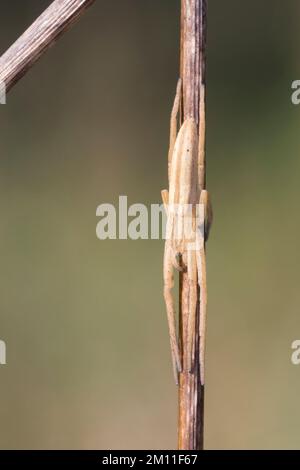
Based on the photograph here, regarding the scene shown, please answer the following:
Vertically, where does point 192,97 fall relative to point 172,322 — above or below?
above

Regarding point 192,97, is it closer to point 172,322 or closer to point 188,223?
point 188,223

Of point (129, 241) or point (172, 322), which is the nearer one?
point (172, 322)

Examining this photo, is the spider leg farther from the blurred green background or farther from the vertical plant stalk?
the blurred green background

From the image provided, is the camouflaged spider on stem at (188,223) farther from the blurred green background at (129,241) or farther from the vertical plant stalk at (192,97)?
the blurred green background at (129,241)

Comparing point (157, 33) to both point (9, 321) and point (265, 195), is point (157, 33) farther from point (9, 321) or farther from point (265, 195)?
point (9, 321)

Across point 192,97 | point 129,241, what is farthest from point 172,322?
point 129,241

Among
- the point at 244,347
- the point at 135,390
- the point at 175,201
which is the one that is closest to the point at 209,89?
the point at 244,347

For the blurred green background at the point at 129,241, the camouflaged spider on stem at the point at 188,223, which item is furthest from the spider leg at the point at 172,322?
the blurred green background at the point at 129,241
